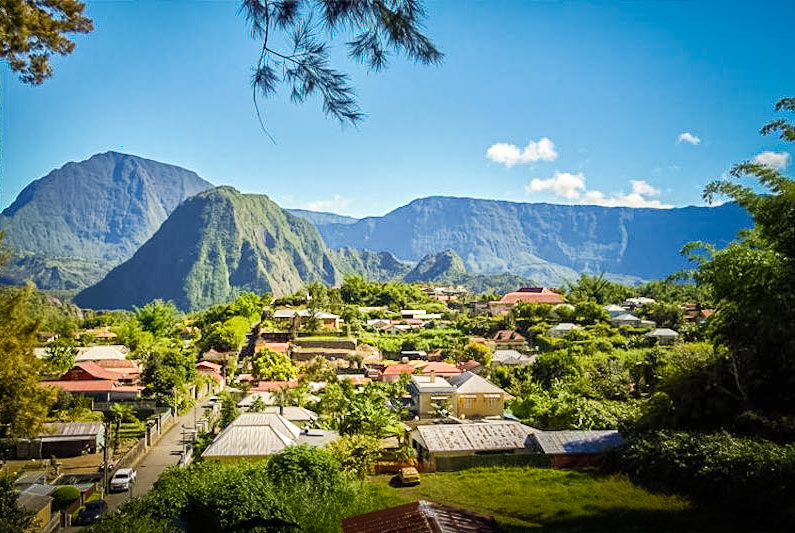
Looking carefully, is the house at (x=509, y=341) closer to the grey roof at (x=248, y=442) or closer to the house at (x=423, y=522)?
the grey roof at (x=248, y=442)

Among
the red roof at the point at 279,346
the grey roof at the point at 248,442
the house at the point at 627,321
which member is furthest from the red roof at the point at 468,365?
the grey roof at the point at 248,442

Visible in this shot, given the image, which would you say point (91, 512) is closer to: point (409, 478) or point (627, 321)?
point (409, 478)

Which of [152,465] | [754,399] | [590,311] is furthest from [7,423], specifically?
[590,311]

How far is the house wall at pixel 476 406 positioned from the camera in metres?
28.7

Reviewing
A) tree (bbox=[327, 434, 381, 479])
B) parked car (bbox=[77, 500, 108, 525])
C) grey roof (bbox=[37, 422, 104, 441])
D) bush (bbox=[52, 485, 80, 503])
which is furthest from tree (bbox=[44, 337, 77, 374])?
tree (bbox=[327, 434, 381, 479])

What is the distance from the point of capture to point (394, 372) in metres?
38.6

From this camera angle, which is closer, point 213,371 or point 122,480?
point 122,480

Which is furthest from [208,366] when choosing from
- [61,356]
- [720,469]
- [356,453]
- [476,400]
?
[720,469]

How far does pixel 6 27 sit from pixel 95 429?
21.5 meters

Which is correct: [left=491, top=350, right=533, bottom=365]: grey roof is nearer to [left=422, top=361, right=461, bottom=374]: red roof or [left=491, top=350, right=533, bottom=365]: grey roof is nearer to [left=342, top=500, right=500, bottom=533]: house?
[left=422, top=361, right=461, bottom=374]: red roof

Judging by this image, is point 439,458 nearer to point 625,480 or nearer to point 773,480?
point 625,480

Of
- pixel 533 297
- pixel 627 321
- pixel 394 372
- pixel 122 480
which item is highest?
pixel 533 297

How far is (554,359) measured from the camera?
33938mm

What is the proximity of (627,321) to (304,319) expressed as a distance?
3000 cm
